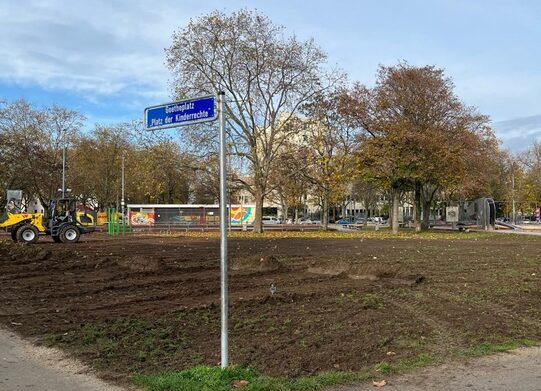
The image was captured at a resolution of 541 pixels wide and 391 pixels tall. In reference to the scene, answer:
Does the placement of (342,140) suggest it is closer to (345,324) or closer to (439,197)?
(439,197)

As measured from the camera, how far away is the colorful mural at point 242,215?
214ft

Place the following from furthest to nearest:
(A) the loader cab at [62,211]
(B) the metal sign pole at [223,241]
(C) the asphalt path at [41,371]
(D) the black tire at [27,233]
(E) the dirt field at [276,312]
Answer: (A) the loader cab at [62,211]
(D) the black tire at [27,233]
(E) the dirt field at [276,312]
(B) the metal sign pole at [223,241]
(C) the asphalt path at [41,371]

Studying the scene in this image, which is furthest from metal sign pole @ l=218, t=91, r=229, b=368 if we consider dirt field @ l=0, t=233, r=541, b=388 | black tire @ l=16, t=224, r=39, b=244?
black tire @ l=16, t=224, r=39, b=244

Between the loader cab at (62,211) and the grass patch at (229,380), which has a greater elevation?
the loader cab at (62,211)

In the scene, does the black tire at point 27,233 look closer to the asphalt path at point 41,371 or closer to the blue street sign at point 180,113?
the asphalt path at point 41,371

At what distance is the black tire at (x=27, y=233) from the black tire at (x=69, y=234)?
→ 145 centimetres

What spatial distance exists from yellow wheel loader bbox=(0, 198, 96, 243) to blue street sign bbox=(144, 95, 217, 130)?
2706 centimetres

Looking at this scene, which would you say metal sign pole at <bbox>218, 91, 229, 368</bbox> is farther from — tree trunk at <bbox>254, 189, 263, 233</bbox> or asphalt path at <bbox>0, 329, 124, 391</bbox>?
tree trunk at <bbox>254, 189, 263, 233</bbox>

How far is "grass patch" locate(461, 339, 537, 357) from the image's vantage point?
22.6 feet

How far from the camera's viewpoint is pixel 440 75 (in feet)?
143

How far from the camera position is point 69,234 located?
31.5 m

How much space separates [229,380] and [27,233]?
28787mm

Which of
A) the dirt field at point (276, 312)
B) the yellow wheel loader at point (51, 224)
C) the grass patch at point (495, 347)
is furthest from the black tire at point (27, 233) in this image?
the grass patch at point (495, 347)

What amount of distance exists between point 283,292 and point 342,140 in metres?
35.7
